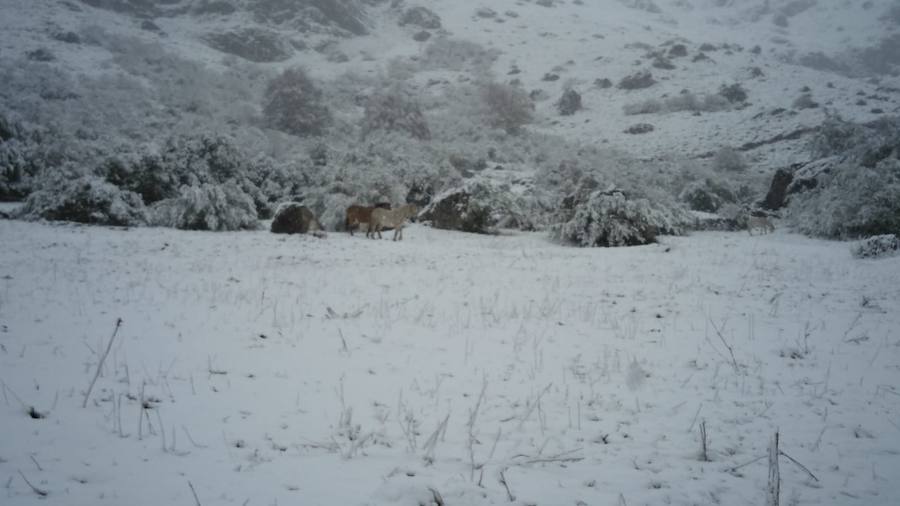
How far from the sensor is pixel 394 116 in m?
35.1

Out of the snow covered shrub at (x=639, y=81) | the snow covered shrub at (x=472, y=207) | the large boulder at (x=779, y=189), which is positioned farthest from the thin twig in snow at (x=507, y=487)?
the snow covered shrub at (x=639, y=81)

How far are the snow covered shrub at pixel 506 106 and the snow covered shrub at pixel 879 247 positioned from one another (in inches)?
1236

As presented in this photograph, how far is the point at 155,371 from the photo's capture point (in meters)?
3.81

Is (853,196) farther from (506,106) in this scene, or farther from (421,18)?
(421,18)

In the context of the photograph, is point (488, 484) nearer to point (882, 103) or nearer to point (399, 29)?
point (882, 103)

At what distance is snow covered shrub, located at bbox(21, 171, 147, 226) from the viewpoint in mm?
12328

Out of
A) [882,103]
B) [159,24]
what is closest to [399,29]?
[159,24]

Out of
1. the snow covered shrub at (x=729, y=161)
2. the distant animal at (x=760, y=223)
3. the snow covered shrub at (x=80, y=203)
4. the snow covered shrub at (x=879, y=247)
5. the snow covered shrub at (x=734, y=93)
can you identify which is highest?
the snow covered shrub at (x=734, y=93)

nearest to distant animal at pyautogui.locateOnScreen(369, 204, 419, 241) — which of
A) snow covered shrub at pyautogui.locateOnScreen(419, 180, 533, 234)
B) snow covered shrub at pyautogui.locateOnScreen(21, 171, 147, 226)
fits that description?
snow covered shrub at pyautogui.locateOnScreen(419, 180, 533, 234)

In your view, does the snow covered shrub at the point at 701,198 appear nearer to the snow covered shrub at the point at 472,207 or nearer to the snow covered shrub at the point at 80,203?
the snow covered shrub at the point at 472,207

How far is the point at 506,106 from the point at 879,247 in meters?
34.4

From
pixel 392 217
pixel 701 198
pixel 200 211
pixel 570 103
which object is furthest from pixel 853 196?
pixel 570 103

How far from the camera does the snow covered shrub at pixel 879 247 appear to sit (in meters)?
10.0

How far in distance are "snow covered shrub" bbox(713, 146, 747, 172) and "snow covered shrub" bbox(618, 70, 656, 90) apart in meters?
18.5
